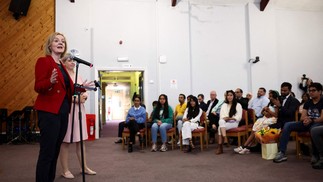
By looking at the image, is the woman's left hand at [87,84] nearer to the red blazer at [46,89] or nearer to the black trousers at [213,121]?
the red blazer at [46,89]

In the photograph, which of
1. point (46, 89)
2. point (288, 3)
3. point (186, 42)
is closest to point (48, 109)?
point (46, 89)

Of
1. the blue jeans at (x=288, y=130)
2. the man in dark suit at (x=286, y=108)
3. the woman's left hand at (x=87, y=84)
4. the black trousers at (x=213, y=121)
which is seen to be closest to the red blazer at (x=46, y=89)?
the woman's left hand at (x=87, y=84)

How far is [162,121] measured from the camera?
17.9ft

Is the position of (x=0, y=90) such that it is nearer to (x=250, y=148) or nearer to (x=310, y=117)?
(x=250, y=148)

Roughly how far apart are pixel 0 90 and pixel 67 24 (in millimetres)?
2461

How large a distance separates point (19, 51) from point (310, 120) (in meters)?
6.92

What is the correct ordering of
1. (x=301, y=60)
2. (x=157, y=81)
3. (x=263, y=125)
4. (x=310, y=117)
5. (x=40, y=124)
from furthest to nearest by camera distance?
1. (x=301, y=60)
2. (x=157, y=81)
3. (x=263, y=125)
4. (x=310, y=117)
5. (x=40, y=124)

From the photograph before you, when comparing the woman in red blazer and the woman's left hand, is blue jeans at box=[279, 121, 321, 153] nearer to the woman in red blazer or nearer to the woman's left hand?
the woman's left hand

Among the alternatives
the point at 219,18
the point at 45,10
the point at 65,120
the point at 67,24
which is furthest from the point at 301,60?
the point at 65,120

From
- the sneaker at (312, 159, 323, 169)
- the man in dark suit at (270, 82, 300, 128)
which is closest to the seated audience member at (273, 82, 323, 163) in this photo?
the sneaker at (312, 159, 323, 169)

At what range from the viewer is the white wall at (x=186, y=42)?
739 cm

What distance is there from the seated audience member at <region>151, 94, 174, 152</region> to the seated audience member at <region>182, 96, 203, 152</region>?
13.5 inches

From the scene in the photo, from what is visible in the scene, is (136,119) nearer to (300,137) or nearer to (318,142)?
(300,137)

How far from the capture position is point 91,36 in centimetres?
739
